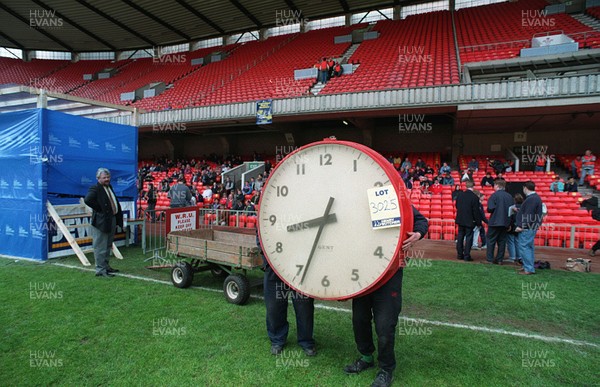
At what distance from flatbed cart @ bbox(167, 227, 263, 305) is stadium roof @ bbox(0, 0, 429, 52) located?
838 inches

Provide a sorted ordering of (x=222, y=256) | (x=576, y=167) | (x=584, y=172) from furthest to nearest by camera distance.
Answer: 1. (x=576, y=167)
2. (x=584, y=172)
3. (x=222, y=256)

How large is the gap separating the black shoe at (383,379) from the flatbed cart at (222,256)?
2137 mm

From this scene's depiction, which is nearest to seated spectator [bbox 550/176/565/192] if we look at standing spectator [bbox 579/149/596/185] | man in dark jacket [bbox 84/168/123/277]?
standing spectator [bbox 579/149/596/185]

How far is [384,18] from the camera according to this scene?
2402 cm

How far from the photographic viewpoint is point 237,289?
14.8 feet

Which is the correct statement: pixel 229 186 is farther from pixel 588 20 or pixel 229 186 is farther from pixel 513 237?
pixel 588 20

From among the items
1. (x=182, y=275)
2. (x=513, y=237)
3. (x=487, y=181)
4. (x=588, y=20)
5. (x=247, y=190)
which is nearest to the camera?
(x=182, y=275)

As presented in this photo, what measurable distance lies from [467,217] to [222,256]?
5.49 meters

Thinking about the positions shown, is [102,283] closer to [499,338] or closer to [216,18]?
[499,338]

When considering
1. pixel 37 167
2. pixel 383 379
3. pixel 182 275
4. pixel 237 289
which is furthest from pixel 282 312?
pixel 37 167

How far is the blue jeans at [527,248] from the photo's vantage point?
20.5 feet

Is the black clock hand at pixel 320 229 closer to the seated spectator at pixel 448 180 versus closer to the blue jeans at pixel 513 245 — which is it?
the blue jeans at pixel 513 245

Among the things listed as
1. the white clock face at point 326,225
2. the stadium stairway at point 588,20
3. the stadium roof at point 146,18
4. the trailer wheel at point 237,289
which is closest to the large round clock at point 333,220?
the white clock face at point 326,225

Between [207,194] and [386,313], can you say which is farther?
[207,194]
